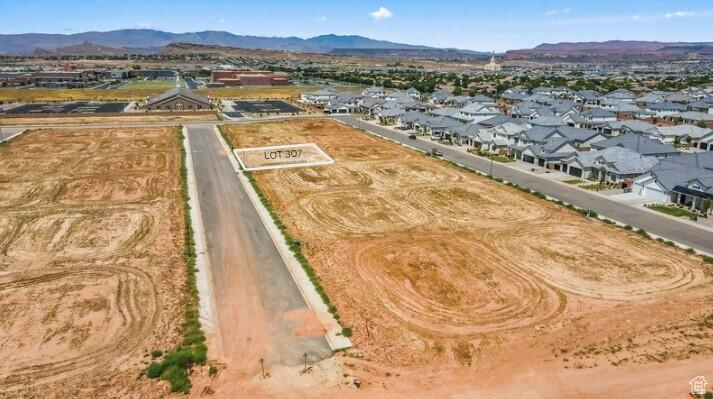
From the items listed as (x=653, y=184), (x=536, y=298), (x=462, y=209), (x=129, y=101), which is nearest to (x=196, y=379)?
(x=536, y=298)

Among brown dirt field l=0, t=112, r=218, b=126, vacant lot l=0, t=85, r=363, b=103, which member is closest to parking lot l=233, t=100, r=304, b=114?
brown dirt field l=0, t=112, r=218, b=126

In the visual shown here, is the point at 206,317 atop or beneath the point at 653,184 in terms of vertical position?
beneath

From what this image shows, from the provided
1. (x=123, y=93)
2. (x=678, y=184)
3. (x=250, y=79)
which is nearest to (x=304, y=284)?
(x=678, y=184)

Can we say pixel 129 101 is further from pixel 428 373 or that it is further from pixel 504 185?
pixel 428 373

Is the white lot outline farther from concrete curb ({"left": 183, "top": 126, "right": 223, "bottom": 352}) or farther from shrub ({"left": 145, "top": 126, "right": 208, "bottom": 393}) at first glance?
shrub ({"left": 145, "top": 126, "right": 208, "bottom": 393})

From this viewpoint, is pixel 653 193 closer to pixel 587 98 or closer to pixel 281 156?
pixel 281 156

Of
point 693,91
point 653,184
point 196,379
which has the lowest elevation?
point 196,379
